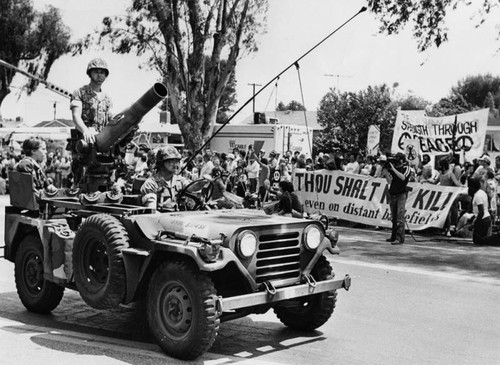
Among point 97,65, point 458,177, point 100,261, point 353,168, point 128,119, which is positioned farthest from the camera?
point 353,168

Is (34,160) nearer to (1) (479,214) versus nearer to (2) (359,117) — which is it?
(1) (479,214)

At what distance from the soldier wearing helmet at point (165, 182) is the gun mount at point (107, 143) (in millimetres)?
459

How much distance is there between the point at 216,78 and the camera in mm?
27312

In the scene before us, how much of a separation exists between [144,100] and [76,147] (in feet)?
4.36

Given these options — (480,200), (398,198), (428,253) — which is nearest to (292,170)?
(398,198)

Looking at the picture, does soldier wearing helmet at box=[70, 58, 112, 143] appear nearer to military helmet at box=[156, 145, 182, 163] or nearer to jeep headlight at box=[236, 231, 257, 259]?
military helmet at box=[156, 145, 182, 163]

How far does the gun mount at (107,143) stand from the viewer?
6.94 meters

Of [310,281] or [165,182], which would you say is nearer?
[310,281]

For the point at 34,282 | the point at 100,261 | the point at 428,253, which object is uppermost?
the point at 100,261

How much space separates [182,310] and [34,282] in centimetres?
237

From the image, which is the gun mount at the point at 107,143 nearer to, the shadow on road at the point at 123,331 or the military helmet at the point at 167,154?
the military helmet at the point at 167,154

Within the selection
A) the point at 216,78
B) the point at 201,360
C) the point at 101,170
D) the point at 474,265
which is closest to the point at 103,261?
the point at 201,360

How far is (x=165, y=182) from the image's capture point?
7180 millimetres

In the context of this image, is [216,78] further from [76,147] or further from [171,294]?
[171,294]
